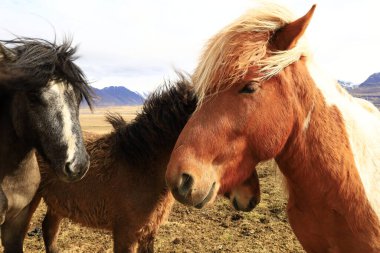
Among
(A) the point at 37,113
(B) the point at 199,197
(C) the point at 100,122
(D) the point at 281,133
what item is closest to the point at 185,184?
(B) the point at 199,197

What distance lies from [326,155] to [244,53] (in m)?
0.71

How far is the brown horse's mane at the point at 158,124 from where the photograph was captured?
382cm

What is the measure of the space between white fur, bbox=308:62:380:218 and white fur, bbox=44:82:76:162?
201 cm

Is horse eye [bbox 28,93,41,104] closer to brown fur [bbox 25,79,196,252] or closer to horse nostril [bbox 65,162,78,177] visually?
horse nostril [bbox 65,162,78,177]

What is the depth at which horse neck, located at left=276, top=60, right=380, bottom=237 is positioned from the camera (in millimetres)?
1762

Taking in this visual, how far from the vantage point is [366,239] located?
1744 millimetres

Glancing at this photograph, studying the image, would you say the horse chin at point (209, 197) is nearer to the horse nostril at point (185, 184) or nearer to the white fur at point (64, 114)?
the horse nostril at point (185, 184)

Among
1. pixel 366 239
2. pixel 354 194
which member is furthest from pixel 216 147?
pixel 366 239

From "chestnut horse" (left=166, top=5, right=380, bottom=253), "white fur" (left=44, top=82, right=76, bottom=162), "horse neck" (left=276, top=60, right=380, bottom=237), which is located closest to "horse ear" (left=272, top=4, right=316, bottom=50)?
"chestnut horse" (left=166, top=5, right=380, bottom=253)

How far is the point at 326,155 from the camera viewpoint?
177 centimetres

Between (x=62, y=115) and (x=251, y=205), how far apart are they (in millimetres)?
1756

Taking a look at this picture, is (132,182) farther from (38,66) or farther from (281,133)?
(281,133)

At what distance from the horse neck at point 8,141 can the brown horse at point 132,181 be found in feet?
3.30

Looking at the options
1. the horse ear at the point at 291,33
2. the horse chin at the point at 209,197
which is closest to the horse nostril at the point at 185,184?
the horse chin at the point at 209,197
